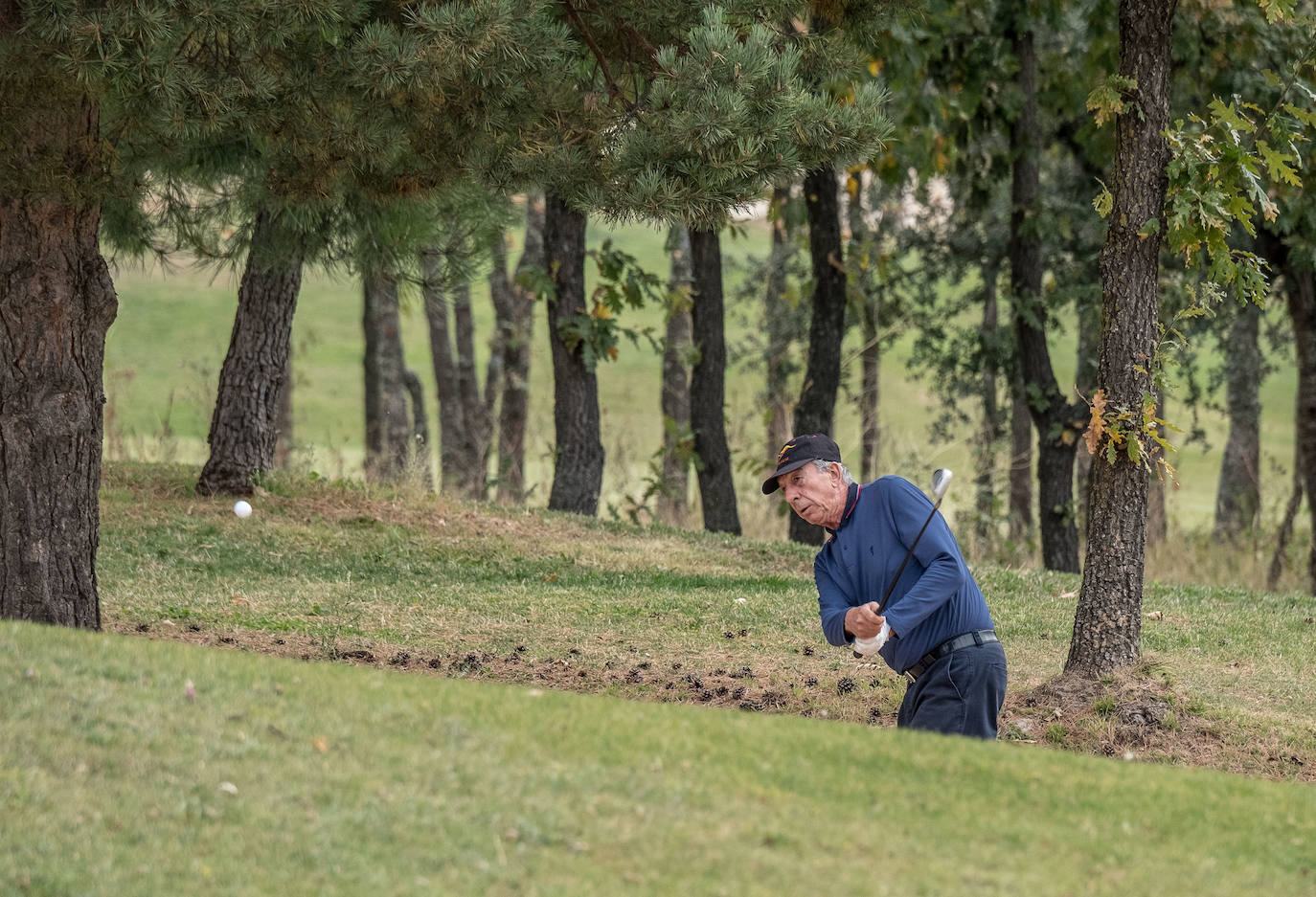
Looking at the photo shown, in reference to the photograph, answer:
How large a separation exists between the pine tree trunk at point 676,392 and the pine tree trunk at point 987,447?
3.34 m

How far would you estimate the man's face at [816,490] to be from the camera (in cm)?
532

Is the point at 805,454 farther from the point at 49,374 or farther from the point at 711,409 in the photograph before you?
the point at 711,409

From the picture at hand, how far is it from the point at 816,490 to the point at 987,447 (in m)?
12.2

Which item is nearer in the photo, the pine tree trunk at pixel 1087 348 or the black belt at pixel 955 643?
the black belt at pixel 955 643

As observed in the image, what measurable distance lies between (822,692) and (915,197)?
11.6 m

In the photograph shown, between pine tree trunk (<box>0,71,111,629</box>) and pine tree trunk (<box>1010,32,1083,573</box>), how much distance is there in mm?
9751

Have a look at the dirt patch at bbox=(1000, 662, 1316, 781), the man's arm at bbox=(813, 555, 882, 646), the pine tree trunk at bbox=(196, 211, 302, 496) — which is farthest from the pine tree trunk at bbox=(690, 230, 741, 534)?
the man's arm at bbox=(813, 555, 882, 646)

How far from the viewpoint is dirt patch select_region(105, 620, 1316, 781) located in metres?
6.71

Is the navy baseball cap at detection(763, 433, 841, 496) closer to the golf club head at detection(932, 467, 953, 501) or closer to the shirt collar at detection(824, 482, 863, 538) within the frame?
the shirt collar at detection(824, 482, 863, 538)

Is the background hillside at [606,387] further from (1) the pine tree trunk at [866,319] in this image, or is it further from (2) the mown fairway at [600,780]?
(2) the mown fairway at [600,780]

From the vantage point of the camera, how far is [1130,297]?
705 centimetres

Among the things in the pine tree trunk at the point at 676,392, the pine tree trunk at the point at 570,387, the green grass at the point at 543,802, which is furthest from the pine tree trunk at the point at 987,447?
the green grass at the point at 543,802

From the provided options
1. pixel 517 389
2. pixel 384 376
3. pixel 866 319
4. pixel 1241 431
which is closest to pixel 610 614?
pixel 517 389

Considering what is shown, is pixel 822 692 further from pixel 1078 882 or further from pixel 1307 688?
pixel 1078 882
